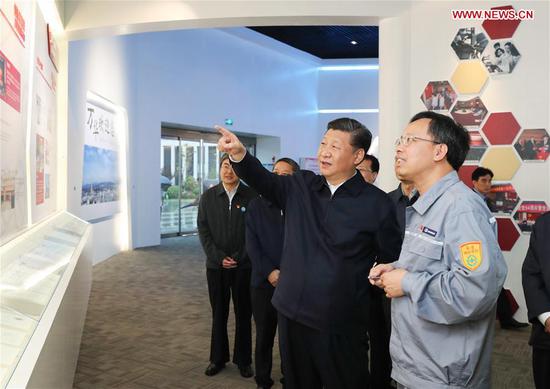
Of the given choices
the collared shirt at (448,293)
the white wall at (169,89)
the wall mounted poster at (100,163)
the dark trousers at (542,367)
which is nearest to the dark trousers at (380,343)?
the dark trousers at (542,367)

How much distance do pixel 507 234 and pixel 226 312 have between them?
2.51 meters

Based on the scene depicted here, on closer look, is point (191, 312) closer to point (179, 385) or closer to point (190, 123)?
point (179, 385)

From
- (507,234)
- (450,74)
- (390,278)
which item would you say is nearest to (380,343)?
(390,278)

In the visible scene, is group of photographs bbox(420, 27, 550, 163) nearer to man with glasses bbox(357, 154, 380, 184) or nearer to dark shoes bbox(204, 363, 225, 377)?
man with glasses bbox(357, 154, 380, 184)

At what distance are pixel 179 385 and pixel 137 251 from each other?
5.82m

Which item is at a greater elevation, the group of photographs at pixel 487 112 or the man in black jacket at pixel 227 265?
the group of photographs at pixel 487 112

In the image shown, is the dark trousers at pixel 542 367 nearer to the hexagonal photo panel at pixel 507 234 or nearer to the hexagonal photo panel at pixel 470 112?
the hexagonal photo panel at pixel 507 234

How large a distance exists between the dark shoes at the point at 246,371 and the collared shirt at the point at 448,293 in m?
1.83

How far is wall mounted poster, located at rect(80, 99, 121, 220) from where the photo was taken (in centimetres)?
692

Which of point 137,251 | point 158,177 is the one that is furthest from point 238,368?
point 158,177

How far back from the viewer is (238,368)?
3.31 metres

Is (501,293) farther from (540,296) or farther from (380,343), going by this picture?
(540,296)

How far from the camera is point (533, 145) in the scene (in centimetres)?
410

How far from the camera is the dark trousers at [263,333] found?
290 cm
